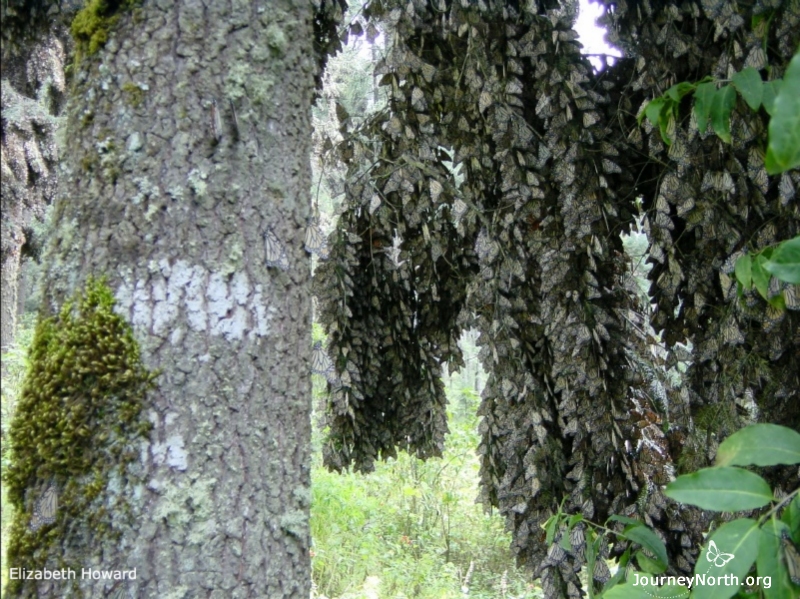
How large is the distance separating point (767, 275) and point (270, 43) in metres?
0.93

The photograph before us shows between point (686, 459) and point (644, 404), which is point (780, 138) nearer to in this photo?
point (686, 459)

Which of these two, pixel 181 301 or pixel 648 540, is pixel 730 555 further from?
pixel 181 301

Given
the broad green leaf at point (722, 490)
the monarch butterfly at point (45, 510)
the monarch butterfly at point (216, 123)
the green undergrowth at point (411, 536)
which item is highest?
the monarch butterfly at point (216, 123)

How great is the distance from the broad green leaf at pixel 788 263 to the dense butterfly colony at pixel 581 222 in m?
0.65

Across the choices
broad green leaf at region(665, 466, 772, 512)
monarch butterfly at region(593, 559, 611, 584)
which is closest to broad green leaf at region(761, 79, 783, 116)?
broad green leaf at region(665, 466, 772, 512)

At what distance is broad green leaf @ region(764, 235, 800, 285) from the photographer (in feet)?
2.39

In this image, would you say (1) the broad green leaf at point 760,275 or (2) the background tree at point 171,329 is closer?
(2) the background tree at point 171,329

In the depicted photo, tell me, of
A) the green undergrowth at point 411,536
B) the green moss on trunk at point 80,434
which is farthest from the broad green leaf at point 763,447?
the green undergrowth at point 411,536

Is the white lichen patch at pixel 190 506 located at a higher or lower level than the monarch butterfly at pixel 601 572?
higher

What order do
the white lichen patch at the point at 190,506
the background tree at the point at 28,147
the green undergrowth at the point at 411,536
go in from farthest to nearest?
the green undergrowth at the point at 411,536 → the background tree at the point at 28,147 → the white lichen patch at the point at 190,506

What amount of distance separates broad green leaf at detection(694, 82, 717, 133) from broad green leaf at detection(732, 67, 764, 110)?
0.09 m

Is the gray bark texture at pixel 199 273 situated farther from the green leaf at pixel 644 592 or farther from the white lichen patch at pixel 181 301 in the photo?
the green leaf at pixel 644 592

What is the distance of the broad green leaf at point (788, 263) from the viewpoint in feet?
2.39

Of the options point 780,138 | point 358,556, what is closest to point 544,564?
point 780,138
